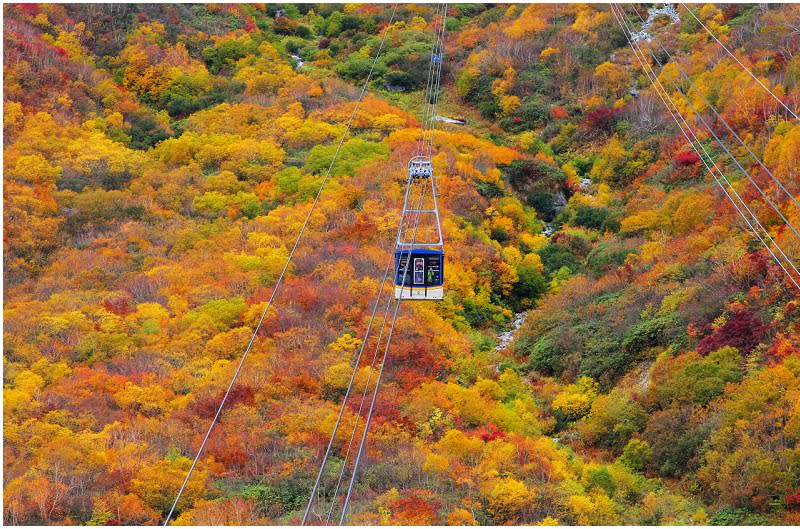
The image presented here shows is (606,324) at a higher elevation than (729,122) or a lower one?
lower

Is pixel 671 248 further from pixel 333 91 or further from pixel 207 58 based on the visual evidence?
pixel 207 58

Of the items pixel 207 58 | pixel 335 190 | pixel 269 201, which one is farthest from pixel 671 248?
pixel 207 58

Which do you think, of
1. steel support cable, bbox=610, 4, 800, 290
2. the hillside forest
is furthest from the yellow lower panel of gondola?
steel support cable, bbox=610, 4, 800, 290

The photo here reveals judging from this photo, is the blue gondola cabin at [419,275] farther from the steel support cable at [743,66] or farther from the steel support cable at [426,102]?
the steel support cable at [426,102]

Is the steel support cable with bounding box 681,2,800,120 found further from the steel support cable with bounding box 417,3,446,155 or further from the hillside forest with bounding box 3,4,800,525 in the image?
the steel support cable with bounding box 417,3,446,155

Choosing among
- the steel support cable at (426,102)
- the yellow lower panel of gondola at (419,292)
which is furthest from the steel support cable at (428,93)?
the yellow lower panel of gondola at (419,292)

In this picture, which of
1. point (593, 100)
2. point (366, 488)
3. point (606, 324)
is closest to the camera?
point (366, 488)

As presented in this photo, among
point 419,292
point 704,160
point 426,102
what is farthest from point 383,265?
point 426,102

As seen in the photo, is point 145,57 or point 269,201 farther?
point 145,57

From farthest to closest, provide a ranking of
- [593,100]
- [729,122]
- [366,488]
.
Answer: [593,100], [729,122], [366,488]
